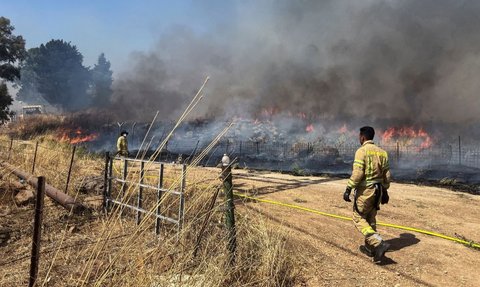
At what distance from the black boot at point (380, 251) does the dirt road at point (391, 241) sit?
10 cm

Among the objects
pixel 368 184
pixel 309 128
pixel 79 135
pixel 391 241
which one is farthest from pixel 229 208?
pixel 79 135

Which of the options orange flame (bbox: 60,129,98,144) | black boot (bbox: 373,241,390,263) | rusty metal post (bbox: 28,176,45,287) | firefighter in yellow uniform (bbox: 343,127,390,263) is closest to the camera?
rusty metal post (bbox: 28,176,45,287)

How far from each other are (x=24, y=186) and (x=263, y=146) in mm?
18308

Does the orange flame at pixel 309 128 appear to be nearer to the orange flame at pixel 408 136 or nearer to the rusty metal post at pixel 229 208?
the orange flame at pixel 408 136

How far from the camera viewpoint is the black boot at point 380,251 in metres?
4.79

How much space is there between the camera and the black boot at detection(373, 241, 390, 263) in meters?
4.79

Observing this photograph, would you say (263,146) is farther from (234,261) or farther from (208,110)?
(234,261)

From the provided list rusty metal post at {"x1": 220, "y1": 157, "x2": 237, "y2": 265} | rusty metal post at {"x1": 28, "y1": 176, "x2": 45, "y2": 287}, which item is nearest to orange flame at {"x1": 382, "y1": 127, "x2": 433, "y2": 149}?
rusty metal post at {"x1": 220, "y1": 157, "x2": 237, "y2": 265}

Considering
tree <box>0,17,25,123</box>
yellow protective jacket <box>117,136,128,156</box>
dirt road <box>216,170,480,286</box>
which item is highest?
tree <box>0,17,25,123</box>

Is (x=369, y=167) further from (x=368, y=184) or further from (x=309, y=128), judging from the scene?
(x=309, y=128)

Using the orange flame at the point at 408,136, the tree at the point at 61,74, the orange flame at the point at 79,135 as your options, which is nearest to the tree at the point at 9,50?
the orange flame at the point at 79,135

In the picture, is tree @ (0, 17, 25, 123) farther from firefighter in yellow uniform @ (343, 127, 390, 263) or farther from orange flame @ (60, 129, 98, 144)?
firefighter in yellow uniform @ (343, 127, 390, 263)

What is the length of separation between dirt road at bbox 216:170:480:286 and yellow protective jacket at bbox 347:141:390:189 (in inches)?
40.6

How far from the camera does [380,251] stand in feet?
15.8
